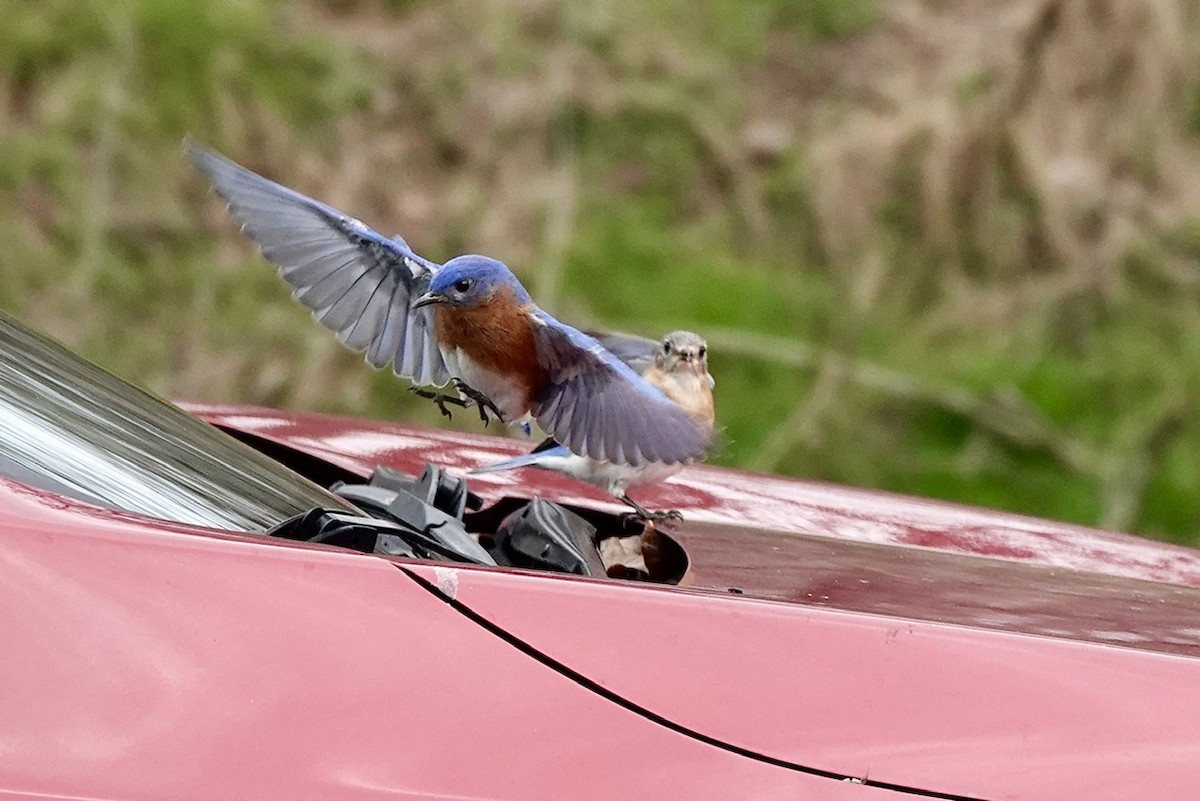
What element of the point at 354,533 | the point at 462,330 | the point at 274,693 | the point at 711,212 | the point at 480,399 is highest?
the point at 711,212

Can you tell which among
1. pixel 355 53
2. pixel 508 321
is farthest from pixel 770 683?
pixel 355 53

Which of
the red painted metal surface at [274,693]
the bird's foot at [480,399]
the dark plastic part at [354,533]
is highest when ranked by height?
the bird's foot at [480,399]

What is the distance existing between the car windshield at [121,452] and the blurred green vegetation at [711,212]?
4636 mm

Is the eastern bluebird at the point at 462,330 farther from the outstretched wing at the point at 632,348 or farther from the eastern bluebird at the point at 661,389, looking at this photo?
the outstretched wing at the point at 632,348

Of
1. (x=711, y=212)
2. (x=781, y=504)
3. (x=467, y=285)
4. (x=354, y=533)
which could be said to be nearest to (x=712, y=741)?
(x=354, y=533)

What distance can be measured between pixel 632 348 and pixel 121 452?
1277mm

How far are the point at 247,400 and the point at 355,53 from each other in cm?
204

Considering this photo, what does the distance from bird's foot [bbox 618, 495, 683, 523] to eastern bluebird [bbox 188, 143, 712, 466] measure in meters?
0.09

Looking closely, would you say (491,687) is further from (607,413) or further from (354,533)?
(607,413)

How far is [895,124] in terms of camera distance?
291 inches

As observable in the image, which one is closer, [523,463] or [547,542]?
[547,542]

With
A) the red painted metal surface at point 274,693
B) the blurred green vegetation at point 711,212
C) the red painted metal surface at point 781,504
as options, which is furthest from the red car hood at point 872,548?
the blurred green vegetation at point 711,212

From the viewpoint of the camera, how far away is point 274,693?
151 cm

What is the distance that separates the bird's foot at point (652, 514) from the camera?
2455 millimetres
